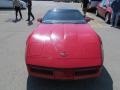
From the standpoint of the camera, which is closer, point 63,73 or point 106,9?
point 63,73

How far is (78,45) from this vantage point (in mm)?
5340

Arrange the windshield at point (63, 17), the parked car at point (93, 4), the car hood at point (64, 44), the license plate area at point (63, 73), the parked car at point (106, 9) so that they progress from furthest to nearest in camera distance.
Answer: the parked car at point (93, 4)
the parked car at point (106, 9)
the windshield at point (63, 17)
the car hood at point (64, 44)
the license plate area at point (63, 73)

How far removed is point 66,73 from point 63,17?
2.86 meters

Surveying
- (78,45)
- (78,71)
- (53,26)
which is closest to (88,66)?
(78,71)

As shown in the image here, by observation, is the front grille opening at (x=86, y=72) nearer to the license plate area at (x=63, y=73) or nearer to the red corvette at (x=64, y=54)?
the red corvette at (x=64, y=54)

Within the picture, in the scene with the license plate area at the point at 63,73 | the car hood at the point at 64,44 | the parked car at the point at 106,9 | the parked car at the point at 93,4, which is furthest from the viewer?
the parked car at the point at 93,4

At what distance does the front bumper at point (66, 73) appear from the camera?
4824 mm

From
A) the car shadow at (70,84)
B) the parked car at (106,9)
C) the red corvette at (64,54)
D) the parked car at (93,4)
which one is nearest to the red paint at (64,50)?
the red corvette at (64,54)

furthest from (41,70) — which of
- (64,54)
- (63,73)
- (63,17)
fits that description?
(63,17)

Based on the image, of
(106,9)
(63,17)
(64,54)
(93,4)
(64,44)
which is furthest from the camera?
(93,4)

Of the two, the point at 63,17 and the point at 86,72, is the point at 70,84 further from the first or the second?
the point at 63,17

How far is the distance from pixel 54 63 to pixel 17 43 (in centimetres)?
460

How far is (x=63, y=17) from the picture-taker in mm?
7363

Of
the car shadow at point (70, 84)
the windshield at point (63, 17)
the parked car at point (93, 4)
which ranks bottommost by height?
the car shadow at point (70, 84)
